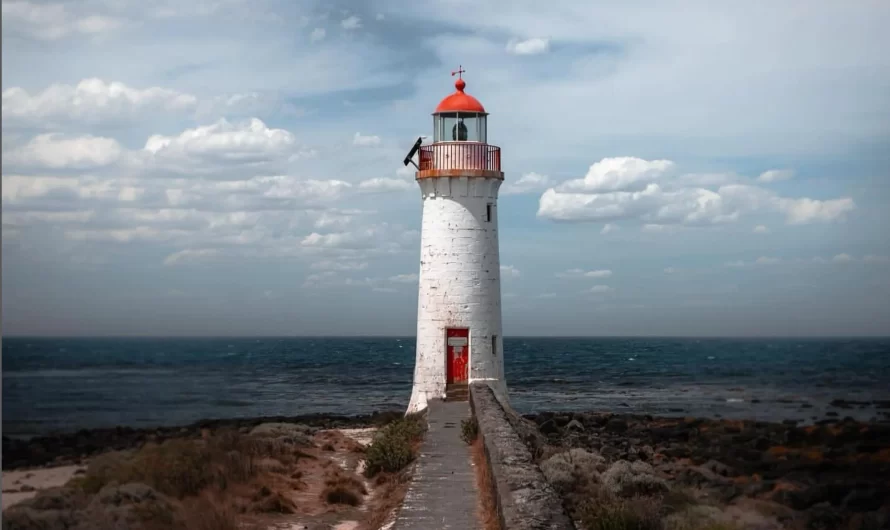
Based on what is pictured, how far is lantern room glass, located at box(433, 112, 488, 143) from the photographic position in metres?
16.1

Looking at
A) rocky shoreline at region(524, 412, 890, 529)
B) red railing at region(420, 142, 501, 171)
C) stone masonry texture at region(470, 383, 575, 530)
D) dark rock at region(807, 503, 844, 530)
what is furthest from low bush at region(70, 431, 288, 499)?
dark rock at region(807, 503, 844, 530)

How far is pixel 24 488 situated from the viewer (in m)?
5.81

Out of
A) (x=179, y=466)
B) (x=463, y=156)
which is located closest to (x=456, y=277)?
(x=463, y=156)

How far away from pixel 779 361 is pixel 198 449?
24431 millimetres

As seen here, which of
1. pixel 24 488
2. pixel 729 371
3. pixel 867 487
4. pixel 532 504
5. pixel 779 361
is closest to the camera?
pixel 24 488

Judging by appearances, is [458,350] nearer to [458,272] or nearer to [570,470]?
[458,272]

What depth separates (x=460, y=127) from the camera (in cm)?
1609

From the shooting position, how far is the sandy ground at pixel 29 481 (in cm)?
573

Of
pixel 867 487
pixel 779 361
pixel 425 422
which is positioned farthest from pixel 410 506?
pixel 779 361

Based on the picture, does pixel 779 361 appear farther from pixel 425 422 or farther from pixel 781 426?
pixel 425 422

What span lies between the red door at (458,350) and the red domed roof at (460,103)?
419 cm

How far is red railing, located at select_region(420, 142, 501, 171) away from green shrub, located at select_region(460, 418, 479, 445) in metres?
5.33

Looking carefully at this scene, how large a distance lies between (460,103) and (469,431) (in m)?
6.95

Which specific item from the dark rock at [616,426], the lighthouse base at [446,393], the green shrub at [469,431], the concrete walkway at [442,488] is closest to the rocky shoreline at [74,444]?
the concrete walkway at [442,488]
